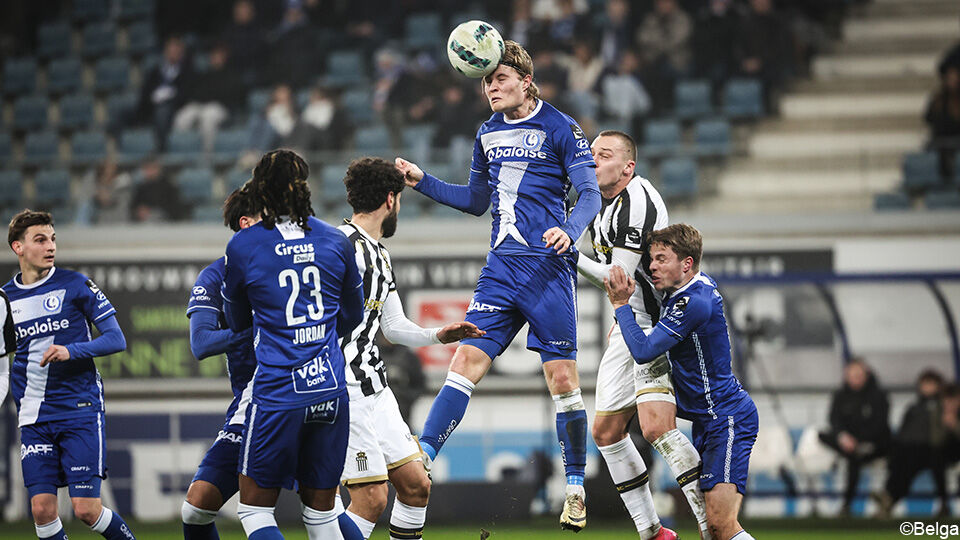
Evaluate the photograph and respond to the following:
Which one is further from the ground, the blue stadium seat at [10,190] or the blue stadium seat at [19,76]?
the blue stadium seat at [19,76]

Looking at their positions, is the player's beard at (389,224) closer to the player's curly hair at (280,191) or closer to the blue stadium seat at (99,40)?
the player's curly hair at (280,191)

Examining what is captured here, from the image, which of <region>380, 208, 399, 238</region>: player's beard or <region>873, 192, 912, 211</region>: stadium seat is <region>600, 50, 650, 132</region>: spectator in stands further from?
<region>380, 208, 399, 238</region>: player's beard

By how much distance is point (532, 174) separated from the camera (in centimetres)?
683

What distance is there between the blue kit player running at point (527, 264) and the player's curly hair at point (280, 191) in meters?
1.43

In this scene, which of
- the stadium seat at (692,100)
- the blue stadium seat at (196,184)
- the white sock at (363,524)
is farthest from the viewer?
the stadium seat at (692,100)

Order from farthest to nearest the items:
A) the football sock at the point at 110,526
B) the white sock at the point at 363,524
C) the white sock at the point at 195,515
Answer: the football sock at the point at 110,526
the white sock at the point at 363,524
the white sock at the point at 195,515

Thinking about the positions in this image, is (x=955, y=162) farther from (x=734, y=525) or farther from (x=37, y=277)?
(x=37, y=277)

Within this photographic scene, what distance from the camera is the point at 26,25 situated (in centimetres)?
1958

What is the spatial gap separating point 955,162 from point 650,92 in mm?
4272

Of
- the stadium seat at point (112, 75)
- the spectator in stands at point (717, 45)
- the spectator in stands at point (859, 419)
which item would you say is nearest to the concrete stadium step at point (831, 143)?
the spectator in stands at point (717, 45)

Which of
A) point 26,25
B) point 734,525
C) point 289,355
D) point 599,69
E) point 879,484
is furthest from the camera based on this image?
point 26,25

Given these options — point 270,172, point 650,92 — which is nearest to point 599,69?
point 650,92

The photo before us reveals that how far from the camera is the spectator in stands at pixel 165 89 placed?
17.2m

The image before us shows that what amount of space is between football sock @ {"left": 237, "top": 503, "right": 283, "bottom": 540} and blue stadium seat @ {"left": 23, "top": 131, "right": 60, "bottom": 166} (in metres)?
11.9
